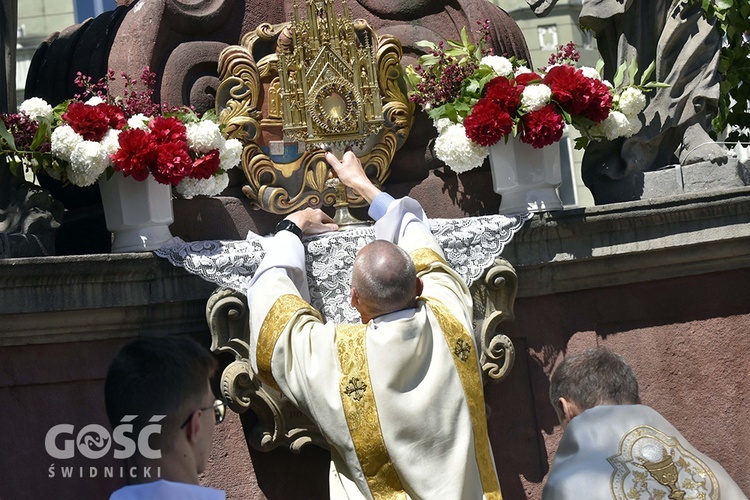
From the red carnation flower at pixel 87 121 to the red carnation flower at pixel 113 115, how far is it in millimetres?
36

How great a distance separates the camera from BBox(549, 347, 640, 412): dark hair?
395 cm

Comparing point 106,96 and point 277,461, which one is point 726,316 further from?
point 106,96

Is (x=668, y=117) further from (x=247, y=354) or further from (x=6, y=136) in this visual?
(x=6, y=136)

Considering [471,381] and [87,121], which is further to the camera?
[87,121]

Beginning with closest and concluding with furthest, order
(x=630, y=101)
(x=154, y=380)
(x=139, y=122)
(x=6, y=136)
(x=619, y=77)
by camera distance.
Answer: (x=154, y=380)
(x=6, y=136)
(x=139, y=122)
(x=630, y=101)
(x=619, y=77)

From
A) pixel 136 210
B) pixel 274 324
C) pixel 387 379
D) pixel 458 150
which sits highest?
pixel 458 150

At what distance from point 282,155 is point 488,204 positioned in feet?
3.06

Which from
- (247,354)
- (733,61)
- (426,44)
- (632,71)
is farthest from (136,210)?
(733,61)

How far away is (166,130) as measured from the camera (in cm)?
520

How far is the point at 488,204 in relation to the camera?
6.01 metres

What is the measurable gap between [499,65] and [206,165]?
134 cm

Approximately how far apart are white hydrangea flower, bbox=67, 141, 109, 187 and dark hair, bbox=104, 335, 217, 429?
208cm

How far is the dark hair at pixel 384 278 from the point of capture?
15.2ft

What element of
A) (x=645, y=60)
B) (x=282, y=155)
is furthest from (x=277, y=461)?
(x=645, y=60)
